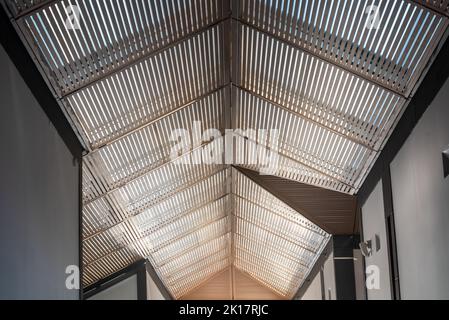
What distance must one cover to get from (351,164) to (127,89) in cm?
423

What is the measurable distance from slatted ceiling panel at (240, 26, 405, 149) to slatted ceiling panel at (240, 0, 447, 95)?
27 cm

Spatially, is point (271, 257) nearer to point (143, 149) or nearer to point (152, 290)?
point (152, 290)

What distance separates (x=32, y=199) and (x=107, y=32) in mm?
2477

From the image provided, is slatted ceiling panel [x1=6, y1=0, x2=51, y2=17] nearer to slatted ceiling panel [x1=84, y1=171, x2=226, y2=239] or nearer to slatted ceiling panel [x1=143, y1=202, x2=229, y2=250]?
slatted ceiling panel [x1=84, y1=171, x2=226, y2=239]

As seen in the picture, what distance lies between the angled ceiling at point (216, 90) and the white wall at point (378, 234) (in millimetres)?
532

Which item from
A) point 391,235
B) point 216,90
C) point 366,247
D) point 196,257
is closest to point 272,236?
point 196,257

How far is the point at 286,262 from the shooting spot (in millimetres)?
20234

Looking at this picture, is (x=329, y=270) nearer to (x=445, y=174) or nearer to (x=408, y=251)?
(x=408, y=251)

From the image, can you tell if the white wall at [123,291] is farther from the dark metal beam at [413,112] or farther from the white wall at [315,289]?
the dark metal beam at [413,112]

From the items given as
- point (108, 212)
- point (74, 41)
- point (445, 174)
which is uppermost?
point (74, 41)

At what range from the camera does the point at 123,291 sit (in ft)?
59.5

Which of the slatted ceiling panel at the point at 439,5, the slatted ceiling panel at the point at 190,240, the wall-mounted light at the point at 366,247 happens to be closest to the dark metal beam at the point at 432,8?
the slatted ceiling panel at the point at 439,5

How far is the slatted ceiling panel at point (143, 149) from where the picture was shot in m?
12.4

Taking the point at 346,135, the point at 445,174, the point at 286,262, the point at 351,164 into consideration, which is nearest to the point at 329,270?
the point at 286,262
